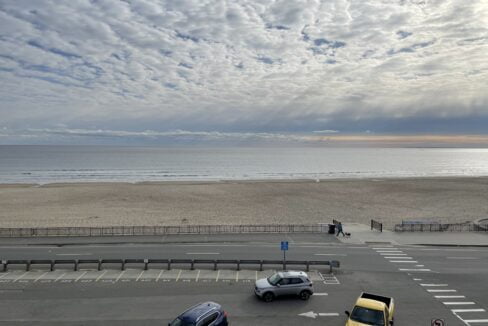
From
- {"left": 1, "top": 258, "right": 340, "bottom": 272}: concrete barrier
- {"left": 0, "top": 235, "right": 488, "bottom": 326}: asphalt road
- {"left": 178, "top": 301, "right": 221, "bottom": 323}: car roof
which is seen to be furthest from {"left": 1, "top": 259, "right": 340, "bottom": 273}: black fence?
{"left": 178, "top": 301, "right": 221, "bottom": 323}: car roof

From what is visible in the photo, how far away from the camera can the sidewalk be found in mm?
29766

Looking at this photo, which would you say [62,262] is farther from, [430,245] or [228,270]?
[430,245]

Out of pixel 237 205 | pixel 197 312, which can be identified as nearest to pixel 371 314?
pixel 197 312

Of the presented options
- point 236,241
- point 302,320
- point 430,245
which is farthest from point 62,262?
point 430,245

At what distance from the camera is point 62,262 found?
22672 millimetres

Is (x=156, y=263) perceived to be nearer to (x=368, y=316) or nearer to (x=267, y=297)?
(x=267, y=297)

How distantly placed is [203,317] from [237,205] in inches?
1578

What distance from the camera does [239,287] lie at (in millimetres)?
20328

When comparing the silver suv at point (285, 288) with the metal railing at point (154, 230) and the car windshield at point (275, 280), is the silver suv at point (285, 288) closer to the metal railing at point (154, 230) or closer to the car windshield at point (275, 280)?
the car windshield at point (275, 280)

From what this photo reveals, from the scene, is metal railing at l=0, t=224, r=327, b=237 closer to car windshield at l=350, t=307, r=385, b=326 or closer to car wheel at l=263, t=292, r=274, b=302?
car wheel at l=263, t=292, r=274, b=302

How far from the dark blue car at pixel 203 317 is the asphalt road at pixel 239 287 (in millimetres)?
1719

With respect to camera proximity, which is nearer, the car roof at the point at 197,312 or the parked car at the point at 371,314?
the car roof at the point at 197,312

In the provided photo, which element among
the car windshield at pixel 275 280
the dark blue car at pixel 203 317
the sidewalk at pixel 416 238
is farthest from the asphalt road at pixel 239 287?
the dark blue car at pixel 203 317

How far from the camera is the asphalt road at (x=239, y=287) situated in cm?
1691
